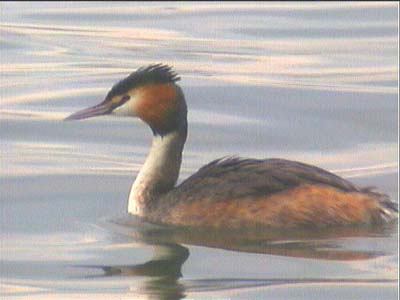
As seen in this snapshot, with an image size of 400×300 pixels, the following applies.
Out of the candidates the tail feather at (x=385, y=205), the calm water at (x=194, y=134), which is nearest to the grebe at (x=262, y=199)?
the tail feather at (x=385, y=205)

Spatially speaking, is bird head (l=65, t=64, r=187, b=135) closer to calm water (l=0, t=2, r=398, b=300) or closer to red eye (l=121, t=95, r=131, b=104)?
red eye (l=121, t=95, r=131, b=104)

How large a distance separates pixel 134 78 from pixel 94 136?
2.62m

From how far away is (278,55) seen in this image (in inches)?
692

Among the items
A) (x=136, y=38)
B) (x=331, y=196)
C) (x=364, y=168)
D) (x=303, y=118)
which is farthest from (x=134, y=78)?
(x=136, y=38)

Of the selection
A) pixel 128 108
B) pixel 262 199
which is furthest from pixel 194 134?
pixel 262 199

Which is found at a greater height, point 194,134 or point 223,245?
point 194,134

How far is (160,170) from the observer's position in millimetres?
10750

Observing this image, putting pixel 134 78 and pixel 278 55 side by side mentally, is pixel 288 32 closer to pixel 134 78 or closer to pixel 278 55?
pixel 278 55

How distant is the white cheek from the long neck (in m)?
0.23

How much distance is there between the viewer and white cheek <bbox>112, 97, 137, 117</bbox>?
10641mm

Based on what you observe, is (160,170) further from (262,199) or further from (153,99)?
(262,199)

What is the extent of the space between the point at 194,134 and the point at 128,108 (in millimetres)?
2740

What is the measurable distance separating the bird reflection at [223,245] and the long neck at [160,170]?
20 centimetres

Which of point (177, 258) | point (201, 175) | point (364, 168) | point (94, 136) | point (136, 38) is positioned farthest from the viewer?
point (136, 38)
